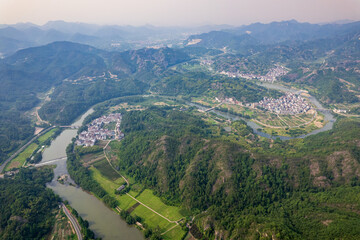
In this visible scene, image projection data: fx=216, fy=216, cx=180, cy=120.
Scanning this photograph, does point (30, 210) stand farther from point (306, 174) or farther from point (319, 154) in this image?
point (319, 154)

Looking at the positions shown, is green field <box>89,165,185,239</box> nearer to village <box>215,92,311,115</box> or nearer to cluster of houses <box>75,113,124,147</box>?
cluster of houses <box>75,113,124,147</box>

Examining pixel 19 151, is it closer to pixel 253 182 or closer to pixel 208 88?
pixel 253 182

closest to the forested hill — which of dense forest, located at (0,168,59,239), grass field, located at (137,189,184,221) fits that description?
dense forest, located at (0,168,59,239)

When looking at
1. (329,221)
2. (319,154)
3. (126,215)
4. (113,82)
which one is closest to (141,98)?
(113,82)

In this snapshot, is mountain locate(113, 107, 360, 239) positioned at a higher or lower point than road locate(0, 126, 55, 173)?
higher

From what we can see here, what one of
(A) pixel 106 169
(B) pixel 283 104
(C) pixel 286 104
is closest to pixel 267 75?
(C) pixel 286 104

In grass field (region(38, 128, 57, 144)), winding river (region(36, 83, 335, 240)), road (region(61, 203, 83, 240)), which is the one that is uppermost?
road (region(61, 203, 83, 240))
